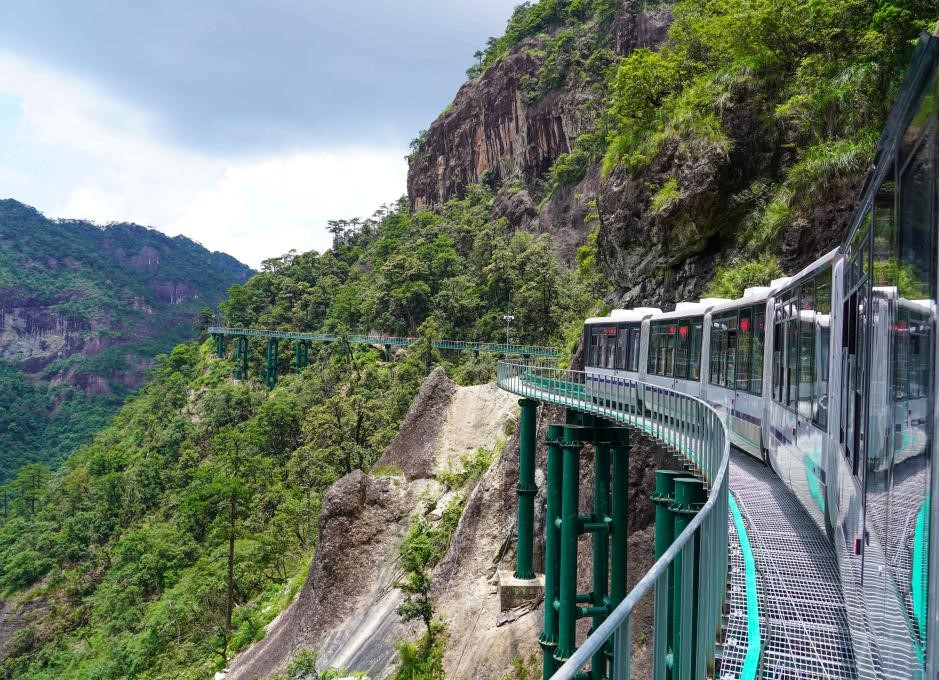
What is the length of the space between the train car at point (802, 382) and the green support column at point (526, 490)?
7.81 meters

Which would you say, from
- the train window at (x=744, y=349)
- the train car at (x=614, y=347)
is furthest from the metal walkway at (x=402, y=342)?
the train window at (x=744, y=349)

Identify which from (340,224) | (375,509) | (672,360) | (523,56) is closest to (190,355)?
(340,224)

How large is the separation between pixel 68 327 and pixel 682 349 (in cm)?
15762

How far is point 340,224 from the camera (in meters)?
102

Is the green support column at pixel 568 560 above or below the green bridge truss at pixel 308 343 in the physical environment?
below

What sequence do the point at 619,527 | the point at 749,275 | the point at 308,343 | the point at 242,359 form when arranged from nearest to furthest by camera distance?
the point at 619,527 < the point at 749,275 < the point at 308,343 < the point at 242,359

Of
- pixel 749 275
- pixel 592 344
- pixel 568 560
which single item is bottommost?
pixel 568 560

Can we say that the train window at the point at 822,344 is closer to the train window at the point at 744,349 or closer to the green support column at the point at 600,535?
the train window at the point at 744,349

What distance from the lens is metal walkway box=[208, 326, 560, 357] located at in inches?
1670

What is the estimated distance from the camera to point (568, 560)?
14211mm

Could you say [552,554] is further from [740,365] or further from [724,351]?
A: [740,365]

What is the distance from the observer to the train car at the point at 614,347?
58.4ft

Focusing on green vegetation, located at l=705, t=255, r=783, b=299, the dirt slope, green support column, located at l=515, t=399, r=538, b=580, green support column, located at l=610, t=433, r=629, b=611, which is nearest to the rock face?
the dirt slope

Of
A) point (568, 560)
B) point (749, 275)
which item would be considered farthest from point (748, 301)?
point (749, 275)
